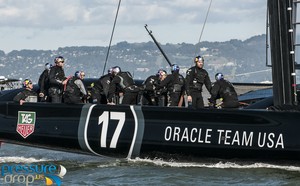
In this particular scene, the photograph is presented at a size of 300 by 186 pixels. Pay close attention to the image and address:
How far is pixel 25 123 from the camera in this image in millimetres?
13023

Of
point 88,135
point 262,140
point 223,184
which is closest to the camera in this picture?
point 223,184

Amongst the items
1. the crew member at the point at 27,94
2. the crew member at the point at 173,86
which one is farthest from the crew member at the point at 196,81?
the crew member at the point at 27,94

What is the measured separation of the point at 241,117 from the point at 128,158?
2.05 metres

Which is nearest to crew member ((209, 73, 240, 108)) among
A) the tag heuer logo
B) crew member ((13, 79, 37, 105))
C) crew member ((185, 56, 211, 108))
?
crew member ((185, 56, 211, 108))

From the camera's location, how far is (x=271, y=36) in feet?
39.5

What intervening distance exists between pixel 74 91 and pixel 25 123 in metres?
0.95

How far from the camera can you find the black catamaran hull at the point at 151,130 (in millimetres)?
11586

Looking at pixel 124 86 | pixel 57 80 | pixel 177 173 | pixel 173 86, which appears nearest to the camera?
pixel 177 173

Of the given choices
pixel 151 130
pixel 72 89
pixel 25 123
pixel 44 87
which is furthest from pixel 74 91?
pixel 151 130

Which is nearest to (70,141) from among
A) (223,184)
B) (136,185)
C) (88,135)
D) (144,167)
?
(88,135)

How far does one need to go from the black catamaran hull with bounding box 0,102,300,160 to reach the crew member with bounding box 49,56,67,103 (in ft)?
2.82

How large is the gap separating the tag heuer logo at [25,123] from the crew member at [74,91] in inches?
24.5

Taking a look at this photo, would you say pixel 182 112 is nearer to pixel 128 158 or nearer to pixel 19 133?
pixel 128 158

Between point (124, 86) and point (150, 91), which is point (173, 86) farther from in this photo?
point (124, 86)
